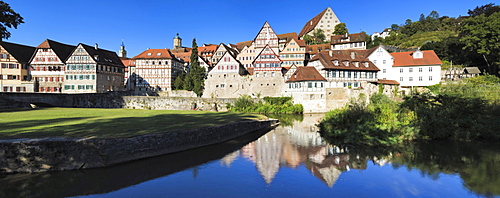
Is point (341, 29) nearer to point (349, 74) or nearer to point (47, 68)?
point (349, 74)

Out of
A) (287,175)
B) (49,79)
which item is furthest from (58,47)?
(287,175)

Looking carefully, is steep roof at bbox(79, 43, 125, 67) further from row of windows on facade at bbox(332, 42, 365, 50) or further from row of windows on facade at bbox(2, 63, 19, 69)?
row of windows on facade at bbox(332, 42, 365, 50)

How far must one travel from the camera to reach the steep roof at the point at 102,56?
5228cm

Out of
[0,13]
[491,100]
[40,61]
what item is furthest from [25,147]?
[40,61]

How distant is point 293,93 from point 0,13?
Result: 39.7m

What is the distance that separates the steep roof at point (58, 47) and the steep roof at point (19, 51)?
335 cm

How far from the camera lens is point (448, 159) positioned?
641 inches

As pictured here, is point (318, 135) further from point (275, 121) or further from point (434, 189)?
point (434, 189)

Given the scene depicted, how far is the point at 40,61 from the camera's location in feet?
168

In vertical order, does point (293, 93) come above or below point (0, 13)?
below

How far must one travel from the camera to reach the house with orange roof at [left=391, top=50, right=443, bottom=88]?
4400 cm

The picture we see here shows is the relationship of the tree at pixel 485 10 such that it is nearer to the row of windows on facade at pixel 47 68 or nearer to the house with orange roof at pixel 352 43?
the house with orange roof at pixel 352 43

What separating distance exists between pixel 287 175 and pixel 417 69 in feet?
141

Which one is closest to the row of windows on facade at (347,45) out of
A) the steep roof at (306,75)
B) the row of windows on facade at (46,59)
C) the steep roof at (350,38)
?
the steep roof at (350,38)
